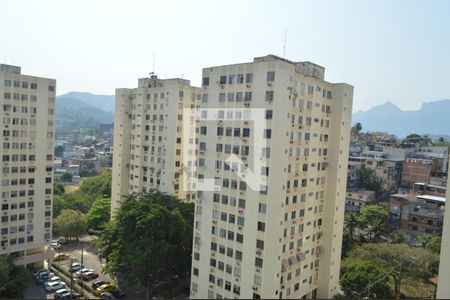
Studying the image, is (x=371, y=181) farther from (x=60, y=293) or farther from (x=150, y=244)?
(x=60, y=293)

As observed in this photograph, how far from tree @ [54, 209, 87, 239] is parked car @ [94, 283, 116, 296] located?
1057cm

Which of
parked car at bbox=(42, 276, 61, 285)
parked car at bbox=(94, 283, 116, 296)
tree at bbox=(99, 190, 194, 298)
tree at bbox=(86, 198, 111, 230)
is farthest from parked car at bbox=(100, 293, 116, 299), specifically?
tree at bbox=(86, 198, 111, 230)

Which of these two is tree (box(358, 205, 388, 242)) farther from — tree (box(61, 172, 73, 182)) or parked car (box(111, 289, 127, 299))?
tree (box(61, 172, 73, 182))

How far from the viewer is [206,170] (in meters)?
19.3

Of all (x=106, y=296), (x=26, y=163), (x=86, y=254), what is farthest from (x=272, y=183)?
(x=86, y=254)

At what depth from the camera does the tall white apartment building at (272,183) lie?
1711cm

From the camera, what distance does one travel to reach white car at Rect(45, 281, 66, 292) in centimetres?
2452

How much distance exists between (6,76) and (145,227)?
14.9 meters

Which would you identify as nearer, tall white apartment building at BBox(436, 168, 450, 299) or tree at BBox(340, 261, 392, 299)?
tall white apartment building at BBox(436, 168, 450, 299)

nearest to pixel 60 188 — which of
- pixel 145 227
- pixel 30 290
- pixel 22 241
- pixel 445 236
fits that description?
pixel 22 241

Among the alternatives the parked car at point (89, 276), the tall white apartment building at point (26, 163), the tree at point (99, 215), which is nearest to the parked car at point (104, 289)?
the parked car at point (89, 276)

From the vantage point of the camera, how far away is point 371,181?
48.5 meters

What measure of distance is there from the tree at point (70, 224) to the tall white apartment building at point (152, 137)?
3.29 m

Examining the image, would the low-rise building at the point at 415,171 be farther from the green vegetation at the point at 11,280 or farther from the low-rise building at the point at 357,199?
the green vegetation at the point at 11,280
